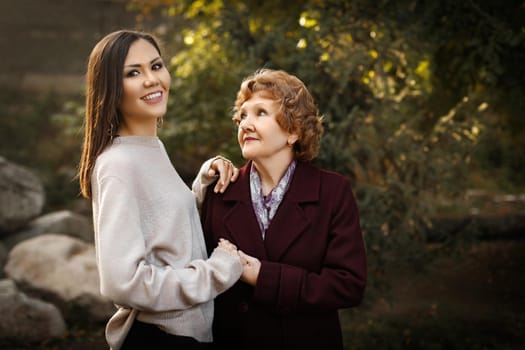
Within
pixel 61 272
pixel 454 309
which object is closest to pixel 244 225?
pixel 61 272

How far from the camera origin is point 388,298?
507cm

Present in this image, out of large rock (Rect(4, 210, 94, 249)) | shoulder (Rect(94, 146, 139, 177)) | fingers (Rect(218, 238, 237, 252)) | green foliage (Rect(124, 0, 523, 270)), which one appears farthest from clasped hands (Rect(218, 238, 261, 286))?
large rock (Rect(4, 210, 94, 249))

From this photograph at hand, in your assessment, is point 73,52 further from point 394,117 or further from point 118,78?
point 118,78

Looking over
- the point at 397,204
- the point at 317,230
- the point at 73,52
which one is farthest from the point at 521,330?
the point at 73,52

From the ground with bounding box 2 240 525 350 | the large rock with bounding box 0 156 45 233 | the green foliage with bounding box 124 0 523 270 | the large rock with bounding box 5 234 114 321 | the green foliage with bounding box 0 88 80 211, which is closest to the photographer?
the green foliage with bounding box 124 0 523 270

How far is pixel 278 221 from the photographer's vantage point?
7.68 ft

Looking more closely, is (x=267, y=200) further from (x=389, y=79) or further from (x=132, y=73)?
(x=389, y=79)

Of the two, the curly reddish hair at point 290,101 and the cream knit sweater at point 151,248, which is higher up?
the curly reddish hair at point 290,101

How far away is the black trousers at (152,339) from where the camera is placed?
2.14m

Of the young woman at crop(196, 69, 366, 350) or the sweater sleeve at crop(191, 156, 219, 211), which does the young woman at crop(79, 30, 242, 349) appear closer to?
the young woman at crop(196, 69, 366, 350)

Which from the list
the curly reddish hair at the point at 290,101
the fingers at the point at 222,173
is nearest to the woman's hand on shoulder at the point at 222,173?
the fingers at the point at 222,173

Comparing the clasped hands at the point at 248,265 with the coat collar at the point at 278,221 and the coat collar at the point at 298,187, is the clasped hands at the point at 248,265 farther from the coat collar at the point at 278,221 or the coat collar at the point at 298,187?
the coat collar at the point at 298,187

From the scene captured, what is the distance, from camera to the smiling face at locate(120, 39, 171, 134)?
7.00ft

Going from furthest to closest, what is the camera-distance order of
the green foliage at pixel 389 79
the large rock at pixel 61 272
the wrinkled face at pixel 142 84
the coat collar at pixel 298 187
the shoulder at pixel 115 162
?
the large rock at pixel 61 272, the green foliage at pixel 389 79, the coat collar at pixel 298 187, the wrinkled face at pixel 142 84, the shoulder at pixel 115 162
